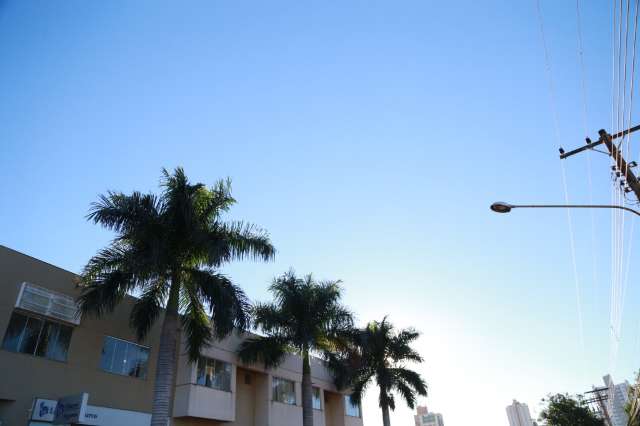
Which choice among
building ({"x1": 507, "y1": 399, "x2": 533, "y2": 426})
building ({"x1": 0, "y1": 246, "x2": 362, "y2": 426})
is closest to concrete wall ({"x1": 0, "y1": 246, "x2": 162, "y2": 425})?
building ({"x1": 0, "y1": 246, "x2": 362, "y2": 426})

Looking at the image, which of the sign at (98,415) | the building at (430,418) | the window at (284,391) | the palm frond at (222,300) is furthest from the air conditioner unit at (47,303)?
the building at (430,418)

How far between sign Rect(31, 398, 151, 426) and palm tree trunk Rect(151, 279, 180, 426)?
3.32m

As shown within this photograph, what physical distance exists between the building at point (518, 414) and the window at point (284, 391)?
143988 mm

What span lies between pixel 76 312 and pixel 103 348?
7.49 feet

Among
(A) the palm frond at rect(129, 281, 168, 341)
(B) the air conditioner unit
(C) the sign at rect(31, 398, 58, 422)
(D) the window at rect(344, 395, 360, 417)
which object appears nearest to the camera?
(C) the sign at rect(31, 398, 58, 422)

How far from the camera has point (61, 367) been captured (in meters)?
19.3

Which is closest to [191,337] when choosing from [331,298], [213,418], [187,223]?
[187,223]

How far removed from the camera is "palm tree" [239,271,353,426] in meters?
25.8

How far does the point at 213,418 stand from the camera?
2458cm

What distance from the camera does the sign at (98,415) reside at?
699 inches

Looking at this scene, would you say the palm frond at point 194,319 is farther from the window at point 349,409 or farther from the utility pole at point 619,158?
the window at point 349,409

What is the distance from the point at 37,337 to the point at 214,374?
9.69 m

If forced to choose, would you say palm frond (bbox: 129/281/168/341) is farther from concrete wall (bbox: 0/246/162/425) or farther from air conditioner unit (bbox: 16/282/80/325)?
concrete wall (bbox: 0/246/162/425)

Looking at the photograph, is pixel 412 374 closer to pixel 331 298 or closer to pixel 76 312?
pixel 331 298
